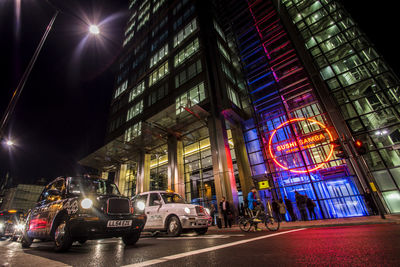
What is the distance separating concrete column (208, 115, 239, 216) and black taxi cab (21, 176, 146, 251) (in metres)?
9.24

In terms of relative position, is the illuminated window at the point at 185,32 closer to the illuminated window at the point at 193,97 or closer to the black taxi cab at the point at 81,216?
the illuminated window at the point at 193,97

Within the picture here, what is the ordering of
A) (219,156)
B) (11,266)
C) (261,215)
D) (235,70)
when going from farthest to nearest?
1. (235,70)
2. (219,156)
3. (261,215)
4. (11,266)

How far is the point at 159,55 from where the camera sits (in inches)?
1015

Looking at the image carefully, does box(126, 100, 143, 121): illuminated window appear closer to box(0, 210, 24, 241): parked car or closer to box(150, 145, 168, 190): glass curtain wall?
box(150, 145, 168, 190): glass curtain wall

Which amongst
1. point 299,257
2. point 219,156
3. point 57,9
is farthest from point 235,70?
point 299,257

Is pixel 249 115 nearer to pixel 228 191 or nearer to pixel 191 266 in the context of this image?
pixel 228 191

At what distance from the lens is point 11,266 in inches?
102

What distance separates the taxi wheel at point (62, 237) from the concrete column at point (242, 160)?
42.5ft

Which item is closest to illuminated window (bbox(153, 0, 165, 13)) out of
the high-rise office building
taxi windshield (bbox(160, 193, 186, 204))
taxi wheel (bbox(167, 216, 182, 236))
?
the high-rise office building

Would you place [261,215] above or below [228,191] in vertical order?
below

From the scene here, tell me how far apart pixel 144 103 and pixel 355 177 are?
23.5 metres

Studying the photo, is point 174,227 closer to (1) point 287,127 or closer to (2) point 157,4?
(1) point 287,127

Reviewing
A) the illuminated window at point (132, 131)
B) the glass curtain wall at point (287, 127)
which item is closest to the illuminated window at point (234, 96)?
the glass curtain wall at point (287, 127)

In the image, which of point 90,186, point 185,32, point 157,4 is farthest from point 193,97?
point 157,4
